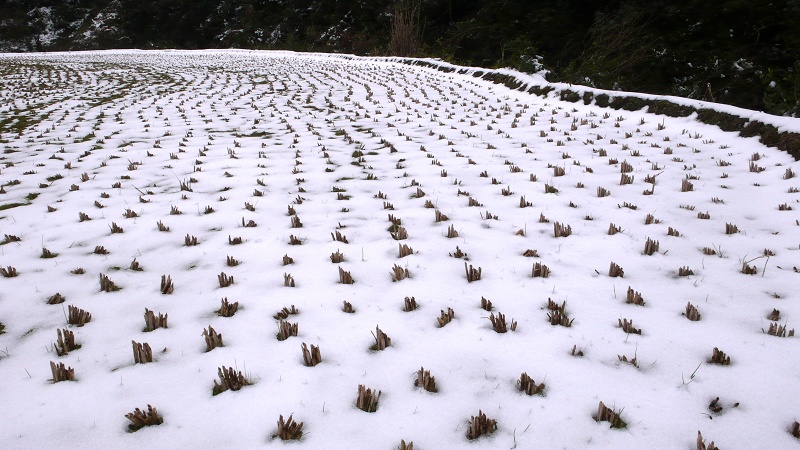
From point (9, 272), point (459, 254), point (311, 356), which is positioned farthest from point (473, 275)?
point (9, 272)

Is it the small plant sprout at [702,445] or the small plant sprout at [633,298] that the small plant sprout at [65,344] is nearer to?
the small plant sprout at [702,445]

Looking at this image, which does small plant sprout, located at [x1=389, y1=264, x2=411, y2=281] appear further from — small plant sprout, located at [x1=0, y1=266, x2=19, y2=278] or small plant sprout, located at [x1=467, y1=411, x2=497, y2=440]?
small plant sprout, located at [x1=0, y1=266, x2=19, y2=278]

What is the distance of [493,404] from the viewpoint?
2172mm

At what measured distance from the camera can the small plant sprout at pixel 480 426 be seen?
78.5 inches

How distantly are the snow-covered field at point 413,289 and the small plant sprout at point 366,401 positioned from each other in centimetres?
4

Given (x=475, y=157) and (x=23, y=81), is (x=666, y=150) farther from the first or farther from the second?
(x=23, y=81)

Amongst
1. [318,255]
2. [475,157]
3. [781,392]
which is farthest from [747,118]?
[318,255]

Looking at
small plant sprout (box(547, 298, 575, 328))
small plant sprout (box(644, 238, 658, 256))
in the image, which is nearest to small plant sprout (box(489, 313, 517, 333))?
small plant sprout (box(547, 298, 575, 328))

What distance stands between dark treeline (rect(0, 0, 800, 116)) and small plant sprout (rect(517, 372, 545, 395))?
8.94m

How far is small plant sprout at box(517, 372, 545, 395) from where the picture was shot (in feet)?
7.26

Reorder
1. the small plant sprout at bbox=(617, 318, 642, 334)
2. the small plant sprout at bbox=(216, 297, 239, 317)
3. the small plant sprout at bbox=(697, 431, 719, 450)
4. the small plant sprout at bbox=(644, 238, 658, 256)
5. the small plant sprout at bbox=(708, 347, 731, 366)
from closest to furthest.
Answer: the small plant sprout at bbox=(697, 431, 719, 450) < the small plant sprout at bbox=(708, 347, 731, 366) < the small plant sprout at bbox=(617, 318, 642, 334) < the small plant sprout at bbox=(216, 297, 239, 317) < the small plant sprout at bbox=(644, 238, 658, 256)

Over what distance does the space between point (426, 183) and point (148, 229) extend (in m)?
2.92

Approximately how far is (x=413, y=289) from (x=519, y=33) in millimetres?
24060

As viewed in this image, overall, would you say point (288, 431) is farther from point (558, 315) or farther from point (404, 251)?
point (404, 251)
